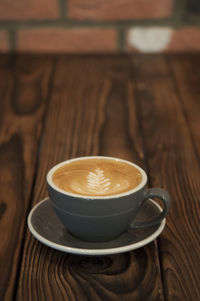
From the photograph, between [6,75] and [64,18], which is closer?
[6,75]

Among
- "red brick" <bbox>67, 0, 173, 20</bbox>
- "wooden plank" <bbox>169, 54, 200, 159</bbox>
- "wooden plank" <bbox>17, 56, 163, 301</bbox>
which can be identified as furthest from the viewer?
"red brick" <bbox>67, 0, 173, 20</bbox>

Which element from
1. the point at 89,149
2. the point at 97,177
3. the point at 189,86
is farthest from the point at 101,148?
the point at 189,86

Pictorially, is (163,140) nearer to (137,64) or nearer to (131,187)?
(131,187)

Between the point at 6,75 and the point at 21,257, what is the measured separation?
2.45ft

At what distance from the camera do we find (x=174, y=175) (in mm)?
755

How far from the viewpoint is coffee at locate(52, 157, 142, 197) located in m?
0.56

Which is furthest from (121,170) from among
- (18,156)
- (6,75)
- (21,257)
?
(6,75)

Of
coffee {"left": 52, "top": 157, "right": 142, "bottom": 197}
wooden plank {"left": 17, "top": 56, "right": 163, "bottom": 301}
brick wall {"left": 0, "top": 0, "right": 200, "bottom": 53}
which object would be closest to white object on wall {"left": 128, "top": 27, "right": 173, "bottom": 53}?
brick wall {"left": 0, "top": 0, "right": 200, "bottom": 53}

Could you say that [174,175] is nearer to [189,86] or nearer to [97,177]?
[97,177]

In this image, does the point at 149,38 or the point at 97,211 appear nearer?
the point at 97,211

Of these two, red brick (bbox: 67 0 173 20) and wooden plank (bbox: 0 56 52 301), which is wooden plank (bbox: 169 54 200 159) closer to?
red brick (bbox: 67 0 173 20)

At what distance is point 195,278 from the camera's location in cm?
51

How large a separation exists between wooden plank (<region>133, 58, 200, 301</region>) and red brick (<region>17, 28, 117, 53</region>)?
0.95ft

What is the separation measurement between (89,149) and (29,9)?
2.29 feet
